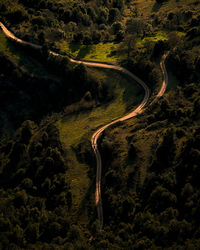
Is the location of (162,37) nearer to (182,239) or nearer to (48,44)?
(48,44)

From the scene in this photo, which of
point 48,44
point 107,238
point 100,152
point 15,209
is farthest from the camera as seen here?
point 48,44

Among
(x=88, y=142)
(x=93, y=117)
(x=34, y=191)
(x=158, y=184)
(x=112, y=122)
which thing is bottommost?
(x=34, y=191)

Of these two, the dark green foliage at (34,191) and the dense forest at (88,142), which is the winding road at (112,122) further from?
the dark green foliage at (34,191)

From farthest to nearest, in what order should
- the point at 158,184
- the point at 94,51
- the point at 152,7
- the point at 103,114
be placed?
1. the point at 152,7
2. the point at 94,51
3. the point at 103,114
4. the point at 158,184

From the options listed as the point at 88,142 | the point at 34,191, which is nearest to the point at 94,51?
the point at 88,142

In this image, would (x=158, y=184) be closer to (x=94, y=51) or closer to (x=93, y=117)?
(x=93, y=117)

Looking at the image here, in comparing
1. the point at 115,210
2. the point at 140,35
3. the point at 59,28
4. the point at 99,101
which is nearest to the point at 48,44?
the point at 59,28

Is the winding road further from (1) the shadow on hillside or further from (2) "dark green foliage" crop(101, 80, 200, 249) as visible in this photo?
(1) the shadow on hillside

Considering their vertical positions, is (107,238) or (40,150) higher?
(40,150)

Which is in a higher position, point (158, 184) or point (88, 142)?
point (88, 142)
